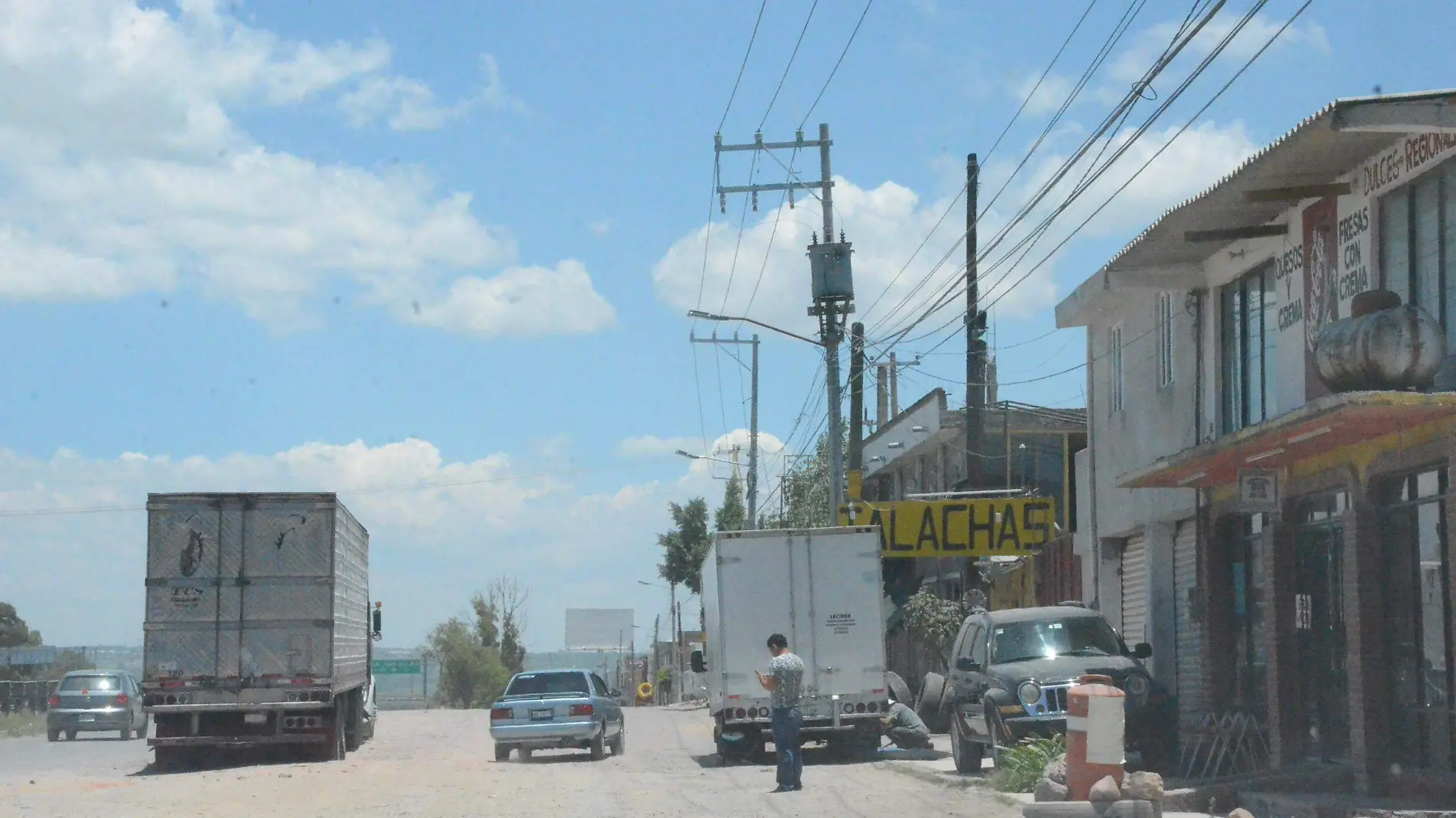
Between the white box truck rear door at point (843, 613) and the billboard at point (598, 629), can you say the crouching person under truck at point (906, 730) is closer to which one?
the white box truck rear door at point (843, 613)

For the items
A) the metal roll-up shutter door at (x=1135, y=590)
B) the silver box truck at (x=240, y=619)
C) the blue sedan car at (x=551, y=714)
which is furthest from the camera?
the blue sedan car at (x=551, y=714)

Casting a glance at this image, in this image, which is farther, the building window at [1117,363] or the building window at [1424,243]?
the building window at [1117,363]

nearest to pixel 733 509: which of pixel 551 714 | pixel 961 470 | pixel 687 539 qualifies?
pixel 687 539

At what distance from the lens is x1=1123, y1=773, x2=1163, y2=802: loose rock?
42.1ft

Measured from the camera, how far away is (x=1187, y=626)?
21.3 meters

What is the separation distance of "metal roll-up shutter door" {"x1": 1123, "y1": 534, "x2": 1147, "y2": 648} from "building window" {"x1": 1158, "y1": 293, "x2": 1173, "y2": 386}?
8.15 feet

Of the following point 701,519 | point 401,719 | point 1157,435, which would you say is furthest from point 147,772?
point 701,519

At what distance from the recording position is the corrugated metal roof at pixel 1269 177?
44.6 ft

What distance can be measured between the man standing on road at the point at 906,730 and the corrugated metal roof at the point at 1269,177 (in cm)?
827

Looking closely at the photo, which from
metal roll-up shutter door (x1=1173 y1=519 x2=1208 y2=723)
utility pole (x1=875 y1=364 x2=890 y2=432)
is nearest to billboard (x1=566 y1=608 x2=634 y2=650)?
utility pole (x1=875 y1=364 x2=890 y2=432)

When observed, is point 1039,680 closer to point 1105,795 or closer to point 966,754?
point 966,754

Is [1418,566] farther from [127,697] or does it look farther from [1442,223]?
[127,697]

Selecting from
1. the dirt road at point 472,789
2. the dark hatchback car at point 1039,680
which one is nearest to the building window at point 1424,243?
the dark hatchback car at point 1039,680

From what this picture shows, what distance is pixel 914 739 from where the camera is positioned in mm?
24766
